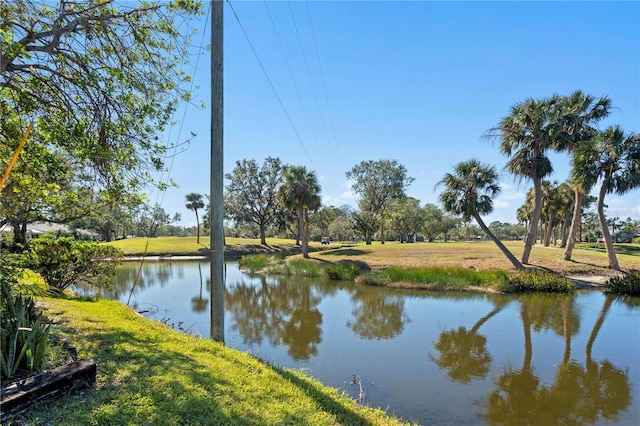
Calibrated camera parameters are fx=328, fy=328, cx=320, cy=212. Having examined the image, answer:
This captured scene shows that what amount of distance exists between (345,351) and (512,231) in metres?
110

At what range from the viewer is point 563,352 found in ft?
26.2

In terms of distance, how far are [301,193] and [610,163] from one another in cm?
2023

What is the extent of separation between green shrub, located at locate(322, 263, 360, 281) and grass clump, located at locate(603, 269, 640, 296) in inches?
481

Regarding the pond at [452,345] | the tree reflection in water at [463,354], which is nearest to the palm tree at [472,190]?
the pond at [452,345]

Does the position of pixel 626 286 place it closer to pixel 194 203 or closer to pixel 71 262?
pixel 71 262

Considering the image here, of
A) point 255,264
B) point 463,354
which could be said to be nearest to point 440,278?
point 463,354

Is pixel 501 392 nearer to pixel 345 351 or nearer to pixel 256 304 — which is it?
pixel 345 351

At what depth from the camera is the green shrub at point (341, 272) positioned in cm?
2003

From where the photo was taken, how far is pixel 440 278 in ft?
55.7

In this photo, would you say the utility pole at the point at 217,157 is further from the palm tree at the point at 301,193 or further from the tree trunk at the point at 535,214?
the palm tree at the point at 301,193

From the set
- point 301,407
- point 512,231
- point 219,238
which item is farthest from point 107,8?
point 512,231

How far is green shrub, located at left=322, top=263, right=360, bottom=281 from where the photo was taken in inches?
789

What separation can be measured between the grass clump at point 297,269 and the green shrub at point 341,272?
990 mm

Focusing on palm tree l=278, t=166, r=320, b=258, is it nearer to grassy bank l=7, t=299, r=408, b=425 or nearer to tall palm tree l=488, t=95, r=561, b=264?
tall palm tree l=488, t=95, r=561, b=264
